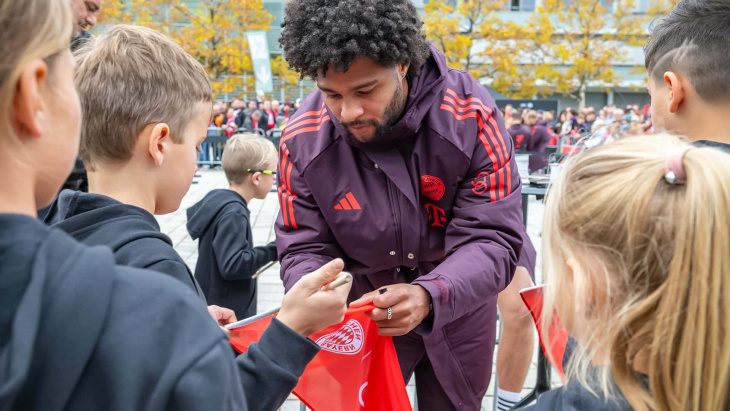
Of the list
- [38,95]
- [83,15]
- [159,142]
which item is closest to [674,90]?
[159,142]

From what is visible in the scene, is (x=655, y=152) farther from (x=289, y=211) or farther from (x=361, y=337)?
(x=289, y=211)

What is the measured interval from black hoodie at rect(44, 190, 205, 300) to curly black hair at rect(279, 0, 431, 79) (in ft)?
3.24

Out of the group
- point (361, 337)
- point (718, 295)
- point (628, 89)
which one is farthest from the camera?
point (628, 89)

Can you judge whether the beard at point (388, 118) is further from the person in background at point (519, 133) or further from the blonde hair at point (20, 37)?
the person in background at point (519, 133)

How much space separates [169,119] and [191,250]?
6.12 metres

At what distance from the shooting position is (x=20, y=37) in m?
0.89

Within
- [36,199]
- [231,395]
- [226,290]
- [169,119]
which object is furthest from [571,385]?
[226,290]

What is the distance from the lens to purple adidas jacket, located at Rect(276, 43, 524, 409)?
97.4 inches

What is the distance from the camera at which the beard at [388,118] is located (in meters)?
2.47

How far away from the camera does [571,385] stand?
1396 millimetres

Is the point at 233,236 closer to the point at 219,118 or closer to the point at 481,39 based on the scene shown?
the point at 219,118

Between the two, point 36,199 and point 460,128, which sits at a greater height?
point 36,199

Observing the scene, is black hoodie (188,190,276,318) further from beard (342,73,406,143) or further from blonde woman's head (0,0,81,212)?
blonde woman's head (0,0,81,212)

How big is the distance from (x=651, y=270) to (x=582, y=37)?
1452 inches
